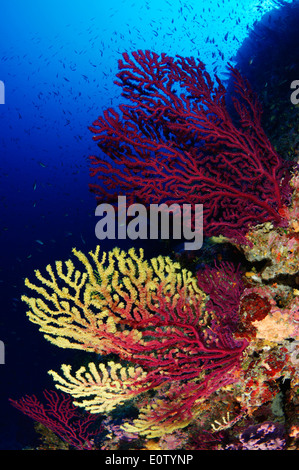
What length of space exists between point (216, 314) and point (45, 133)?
Answer: 76624 millimetres

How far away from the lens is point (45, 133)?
226 feet

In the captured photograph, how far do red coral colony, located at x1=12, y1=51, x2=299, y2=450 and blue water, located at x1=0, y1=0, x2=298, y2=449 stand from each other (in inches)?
830

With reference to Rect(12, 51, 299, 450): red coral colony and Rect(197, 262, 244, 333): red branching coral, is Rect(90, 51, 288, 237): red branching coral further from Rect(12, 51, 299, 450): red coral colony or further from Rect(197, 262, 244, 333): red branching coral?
Rect(197, 262, 244, 333): red branching coral

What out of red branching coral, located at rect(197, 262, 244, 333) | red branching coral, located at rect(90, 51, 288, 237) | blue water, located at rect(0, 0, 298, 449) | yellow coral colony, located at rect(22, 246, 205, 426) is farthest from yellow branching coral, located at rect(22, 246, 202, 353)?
blue water, located at rect(0, 0, 298, 449)

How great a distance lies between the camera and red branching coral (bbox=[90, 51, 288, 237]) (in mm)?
3705

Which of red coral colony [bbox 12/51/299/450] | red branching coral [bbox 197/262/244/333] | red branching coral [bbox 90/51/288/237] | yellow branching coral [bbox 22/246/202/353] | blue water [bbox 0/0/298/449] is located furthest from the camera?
blue water [bbox 0/0/298/449]

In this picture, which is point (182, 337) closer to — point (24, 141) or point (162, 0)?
point (24, 141)

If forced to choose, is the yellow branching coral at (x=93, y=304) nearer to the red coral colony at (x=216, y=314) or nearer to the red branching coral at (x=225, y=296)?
the red coral colony at (x=216, y=314)

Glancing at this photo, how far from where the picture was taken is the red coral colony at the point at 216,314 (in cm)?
267

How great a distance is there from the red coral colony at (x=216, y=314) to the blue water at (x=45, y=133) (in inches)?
830

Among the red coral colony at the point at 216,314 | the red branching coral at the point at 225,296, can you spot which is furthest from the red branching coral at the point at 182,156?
the red branching coral at the point at 225,296

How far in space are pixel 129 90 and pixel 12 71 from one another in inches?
3464

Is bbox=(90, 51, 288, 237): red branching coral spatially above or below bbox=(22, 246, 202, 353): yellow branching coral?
above

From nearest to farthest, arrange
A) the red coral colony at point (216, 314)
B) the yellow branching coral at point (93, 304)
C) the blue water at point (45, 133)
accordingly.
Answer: the yellow branching coral at point (93, 304)
the red coral colony at point (216, 314)
the blue water at point (45, 133)
